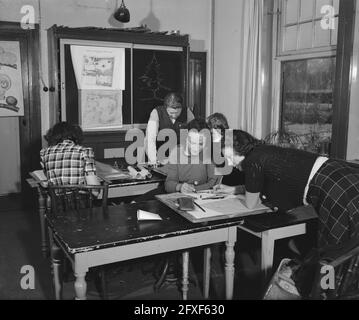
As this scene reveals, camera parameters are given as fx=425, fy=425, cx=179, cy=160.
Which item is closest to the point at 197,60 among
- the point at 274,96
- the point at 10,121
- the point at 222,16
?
the point at 222,16

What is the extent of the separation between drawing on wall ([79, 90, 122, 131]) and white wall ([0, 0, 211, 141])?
58cm

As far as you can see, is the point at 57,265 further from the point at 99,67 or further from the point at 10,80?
the point at 10,80

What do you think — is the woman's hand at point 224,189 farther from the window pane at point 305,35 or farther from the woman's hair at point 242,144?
the window pane at point 305,35

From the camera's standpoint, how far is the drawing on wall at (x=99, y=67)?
4.86m

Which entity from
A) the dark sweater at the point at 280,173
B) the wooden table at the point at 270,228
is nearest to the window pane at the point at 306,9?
the dark sweater at the point at 280,173

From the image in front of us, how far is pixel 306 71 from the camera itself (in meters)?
4.52

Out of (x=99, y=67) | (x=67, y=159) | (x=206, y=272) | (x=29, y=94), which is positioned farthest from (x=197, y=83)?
(x=206, y=272)

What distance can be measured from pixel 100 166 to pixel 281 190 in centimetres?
184

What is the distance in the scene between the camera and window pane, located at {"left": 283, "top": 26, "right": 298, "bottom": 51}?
459cm

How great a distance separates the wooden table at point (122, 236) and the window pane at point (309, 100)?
2.30 m

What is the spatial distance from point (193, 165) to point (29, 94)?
2.71m

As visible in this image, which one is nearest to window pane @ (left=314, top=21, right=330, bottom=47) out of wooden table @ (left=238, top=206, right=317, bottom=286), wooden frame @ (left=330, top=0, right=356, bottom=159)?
wooden frame @ (left=330, top=0, right=356, bottom=159)

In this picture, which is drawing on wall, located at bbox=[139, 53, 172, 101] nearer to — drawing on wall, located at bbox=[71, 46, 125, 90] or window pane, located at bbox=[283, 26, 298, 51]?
drawing on wall, located at bbox=[71, 46, 125, 90]
